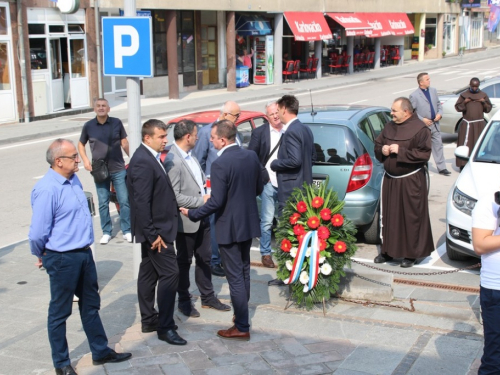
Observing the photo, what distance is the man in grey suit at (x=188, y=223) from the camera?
6.26 m

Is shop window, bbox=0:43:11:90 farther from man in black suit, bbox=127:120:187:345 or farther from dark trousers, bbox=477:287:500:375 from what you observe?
dark trousers, bbox=477:287:500:375

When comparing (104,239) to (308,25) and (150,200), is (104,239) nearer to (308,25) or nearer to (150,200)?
(150,200)

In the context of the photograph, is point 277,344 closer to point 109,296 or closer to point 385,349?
point 385,349

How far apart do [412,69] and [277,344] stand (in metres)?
38.4

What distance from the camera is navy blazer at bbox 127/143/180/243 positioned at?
18.8 ft

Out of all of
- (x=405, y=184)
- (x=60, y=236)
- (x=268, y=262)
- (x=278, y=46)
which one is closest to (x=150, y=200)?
(x=60, y=236)

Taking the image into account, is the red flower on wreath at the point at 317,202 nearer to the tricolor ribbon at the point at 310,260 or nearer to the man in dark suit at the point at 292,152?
the tricolor ribbon at the point at 310,260

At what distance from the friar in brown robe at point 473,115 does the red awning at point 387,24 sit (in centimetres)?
2638

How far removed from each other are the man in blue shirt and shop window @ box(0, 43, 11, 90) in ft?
54.1

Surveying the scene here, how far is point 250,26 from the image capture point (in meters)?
32.3

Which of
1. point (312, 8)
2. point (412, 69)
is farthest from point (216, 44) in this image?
point (412, 69)

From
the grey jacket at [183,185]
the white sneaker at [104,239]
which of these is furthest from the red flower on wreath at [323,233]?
the white sneaker at [104,239]

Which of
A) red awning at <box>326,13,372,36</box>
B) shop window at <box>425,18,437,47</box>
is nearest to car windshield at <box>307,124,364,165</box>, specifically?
red awning at <box>326,13,372,36</box>

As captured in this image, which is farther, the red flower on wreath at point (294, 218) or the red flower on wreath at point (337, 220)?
the red flower on wreath at point (294, 218)
